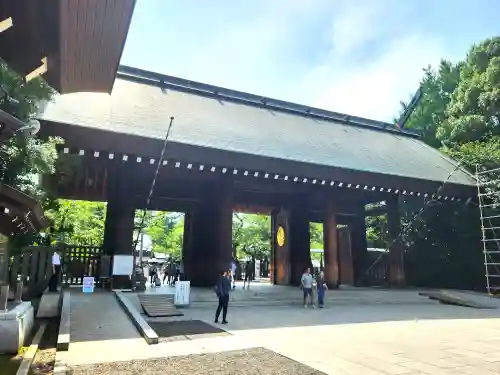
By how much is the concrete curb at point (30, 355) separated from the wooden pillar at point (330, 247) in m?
10.3

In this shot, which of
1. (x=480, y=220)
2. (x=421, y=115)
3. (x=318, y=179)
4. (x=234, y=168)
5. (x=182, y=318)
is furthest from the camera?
(x=421, y=115)

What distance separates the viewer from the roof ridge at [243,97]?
17.9 m

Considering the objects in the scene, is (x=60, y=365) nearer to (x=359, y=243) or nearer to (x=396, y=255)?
(x=396, y=255)

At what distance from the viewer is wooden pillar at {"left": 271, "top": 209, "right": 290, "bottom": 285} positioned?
17319 mm

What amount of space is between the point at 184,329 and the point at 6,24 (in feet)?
19.9

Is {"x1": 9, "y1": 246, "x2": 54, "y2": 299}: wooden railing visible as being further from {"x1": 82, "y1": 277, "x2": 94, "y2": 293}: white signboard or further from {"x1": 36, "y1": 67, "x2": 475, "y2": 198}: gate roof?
{"x1": 36, "y1": 67, "x2": 475, "y2": 198}: gate roof

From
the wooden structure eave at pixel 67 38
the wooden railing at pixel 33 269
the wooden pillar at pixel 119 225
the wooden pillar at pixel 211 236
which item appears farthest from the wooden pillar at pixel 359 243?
the wooden structure eave at pixel 67 38

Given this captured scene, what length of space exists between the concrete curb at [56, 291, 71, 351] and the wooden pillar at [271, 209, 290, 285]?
10.0m

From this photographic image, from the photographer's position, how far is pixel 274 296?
496 inches

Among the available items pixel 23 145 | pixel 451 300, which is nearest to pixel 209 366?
pixel 23 145

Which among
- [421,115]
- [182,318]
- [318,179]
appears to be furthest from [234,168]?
[421,115]

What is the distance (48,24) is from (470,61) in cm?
2620

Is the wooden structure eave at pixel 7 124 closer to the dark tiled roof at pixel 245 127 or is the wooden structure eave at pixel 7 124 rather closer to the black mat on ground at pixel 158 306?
the black mat on ground at pixel 158 306

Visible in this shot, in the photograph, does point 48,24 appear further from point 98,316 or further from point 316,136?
point 316,136
